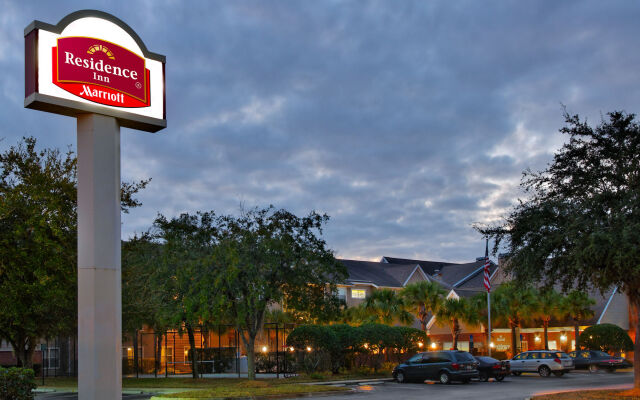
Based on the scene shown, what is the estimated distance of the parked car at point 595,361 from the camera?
42222 millimetres

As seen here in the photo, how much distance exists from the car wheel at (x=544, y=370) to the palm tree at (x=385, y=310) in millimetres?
11812

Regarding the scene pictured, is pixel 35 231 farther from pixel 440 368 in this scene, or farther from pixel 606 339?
pixel 606 339

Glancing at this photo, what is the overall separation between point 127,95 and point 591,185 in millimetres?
14400

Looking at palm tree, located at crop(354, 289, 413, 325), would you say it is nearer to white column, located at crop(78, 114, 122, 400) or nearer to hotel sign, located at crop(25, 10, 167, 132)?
hotel sign, located at crop(25, 10, 167, 132)

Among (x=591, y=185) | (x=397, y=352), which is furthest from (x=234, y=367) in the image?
(x=591, y=185)

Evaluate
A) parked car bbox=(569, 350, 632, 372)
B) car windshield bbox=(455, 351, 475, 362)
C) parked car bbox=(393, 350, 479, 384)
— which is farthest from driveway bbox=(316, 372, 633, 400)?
parked car bbox=(569, 350, 632, 372)

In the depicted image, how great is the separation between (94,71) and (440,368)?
2515 cm

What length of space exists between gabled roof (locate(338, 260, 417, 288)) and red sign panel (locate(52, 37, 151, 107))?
50.8m

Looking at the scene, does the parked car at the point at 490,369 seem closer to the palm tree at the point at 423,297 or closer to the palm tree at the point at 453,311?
the palm tree at the point at 423,297

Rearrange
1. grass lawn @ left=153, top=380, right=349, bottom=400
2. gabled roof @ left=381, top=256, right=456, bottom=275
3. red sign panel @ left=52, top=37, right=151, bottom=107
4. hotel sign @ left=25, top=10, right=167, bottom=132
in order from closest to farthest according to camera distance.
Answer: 1. hotel sign @ left=25, top=10, right=167, bottom=132
2. red sign panel @ left=52, top=37, right=151, bottom=107
3. grass lawn @ left=153, top=380, right=349, bottom=400
4. gabled roof @ left=381, top=256, right=456, bottom=275

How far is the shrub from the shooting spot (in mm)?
18688

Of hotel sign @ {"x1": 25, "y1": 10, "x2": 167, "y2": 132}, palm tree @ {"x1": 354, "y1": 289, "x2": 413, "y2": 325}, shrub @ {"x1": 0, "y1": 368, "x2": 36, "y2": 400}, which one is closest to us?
hotel sign @ {"x1": 25, "y1": 10, "x2": 167, "y2": 132}

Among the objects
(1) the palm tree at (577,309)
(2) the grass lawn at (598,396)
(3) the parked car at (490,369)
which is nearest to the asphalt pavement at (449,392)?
(2) the grass lawn at (598,396)

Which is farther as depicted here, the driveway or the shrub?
the driveway
